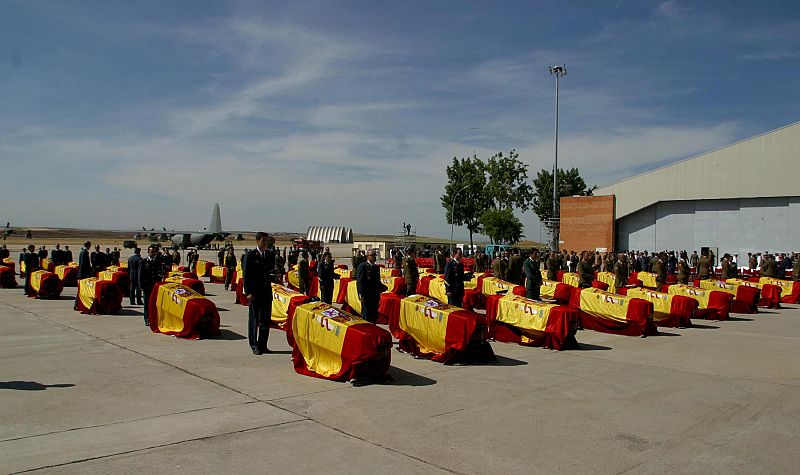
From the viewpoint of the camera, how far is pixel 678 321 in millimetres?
15297

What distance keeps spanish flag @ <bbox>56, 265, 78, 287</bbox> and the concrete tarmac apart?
488 inches

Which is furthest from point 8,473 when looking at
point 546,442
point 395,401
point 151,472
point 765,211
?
point 765,211

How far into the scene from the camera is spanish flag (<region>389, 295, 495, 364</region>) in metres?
9.95

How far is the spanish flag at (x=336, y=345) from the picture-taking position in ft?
27.3

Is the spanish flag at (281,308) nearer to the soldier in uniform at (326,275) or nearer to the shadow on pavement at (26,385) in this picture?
the soldier in uniform at (326,275)

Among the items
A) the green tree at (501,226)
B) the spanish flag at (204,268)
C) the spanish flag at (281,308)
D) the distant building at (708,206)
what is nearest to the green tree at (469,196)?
the green tree at (501,226)

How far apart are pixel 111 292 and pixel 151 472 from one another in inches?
469

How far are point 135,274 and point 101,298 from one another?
1033 millimetres

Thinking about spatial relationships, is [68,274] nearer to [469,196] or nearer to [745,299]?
[745,299]

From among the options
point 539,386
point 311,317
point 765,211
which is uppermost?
point 765,211

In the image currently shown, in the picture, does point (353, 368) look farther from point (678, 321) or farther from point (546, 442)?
point (678, 321)

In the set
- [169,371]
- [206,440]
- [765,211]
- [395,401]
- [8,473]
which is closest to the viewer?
[8,473]

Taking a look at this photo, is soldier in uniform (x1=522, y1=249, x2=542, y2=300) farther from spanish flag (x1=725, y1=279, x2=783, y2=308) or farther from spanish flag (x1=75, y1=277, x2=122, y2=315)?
spanish flag (x1=75, y1=277, x2=122, y2=315)

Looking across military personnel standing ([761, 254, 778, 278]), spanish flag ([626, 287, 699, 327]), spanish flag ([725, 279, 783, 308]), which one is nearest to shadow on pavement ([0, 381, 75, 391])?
spanish flag ([626, 287, 699, 327])
